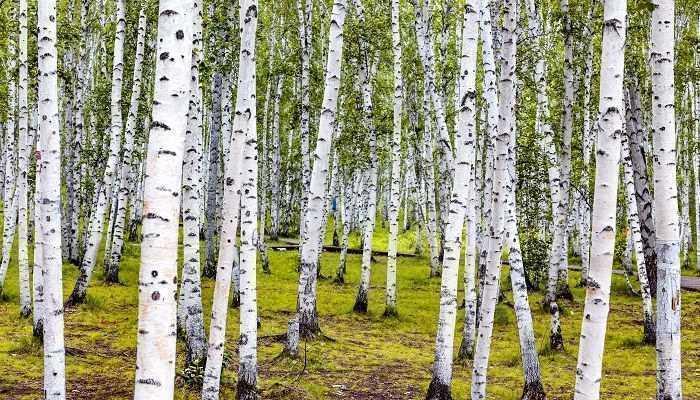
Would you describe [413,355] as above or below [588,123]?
below

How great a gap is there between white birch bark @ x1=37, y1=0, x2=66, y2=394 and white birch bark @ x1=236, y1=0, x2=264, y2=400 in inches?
88.3

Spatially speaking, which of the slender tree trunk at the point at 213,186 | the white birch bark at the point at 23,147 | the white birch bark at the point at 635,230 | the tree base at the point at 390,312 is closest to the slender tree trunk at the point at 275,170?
the slender tree trunk at the point at 213,186

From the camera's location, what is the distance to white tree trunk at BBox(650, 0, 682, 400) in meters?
6.92

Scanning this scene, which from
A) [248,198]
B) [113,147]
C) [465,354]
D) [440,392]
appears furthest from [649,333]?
[113,147]

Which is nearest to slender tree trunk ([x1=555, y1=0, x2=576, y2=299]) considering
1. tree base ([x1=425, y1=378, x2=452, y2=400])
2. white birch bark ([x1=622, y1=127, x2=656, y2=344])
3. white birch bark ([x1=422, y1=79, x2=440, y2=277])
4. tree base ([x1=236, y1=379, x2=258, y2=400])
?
white birch bark ([x1=622, y1=127, x2=656, y2=344])

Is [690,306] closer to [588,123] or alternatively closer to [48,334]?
[588,123]

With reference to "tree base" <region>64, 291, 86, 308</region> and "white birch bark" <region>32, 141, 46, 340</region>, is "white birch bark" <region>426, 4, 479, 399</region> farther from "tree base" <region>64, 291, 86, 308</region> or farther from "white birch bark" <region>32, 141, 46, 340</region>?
"tree base" <region>64, 291, 86, 308</region>

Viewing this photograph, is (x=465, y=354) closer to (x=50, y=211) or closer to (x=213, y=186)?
(x=50, y=211)

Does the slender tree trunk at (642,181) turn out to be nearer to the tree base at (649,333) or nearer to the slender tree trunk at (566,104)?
the tree base at (649,333)

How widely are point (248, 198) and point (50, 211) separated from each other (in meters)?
2.50

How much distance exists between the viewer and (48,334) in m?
6.95

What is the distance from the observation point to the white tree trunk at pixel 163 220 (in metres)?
4.21

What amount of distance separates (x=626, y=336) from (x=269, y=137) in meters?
21.2

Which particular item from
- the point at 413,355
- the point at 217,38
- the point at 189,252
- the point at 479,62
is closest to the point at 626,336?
the point at 413,355
